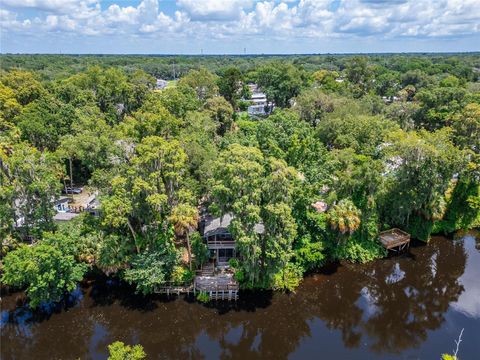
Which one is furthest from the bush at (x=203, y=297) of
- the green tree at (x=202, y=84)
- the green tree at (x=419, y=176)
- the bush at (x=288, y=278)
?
the green tree at (x=202, y=84)

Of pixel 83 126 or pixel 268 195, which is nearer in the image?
pixel 268 195

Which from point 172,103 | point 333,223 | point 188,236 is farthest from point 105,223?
point 172,103

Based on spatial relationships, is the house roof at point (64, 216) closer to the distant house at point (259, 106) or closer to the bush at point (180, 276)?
the bush at point (180, 276)

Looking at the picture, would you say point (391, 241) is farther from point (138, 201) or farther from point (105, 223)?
point (105, 223)

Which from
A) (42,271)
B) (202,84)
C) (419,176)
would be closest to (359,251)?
(419,176)

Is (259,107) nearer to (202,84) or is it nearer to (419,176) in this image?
(202,84)
